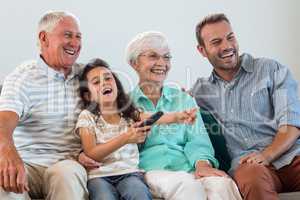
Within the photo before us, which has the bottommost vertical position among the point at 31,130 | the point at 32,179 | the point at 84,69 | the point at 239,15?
the point at 32,179

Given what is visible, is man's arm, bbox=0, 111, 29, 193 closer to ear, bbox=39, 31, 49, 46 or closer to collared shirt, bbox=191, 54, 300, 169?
ear, bbox=39, 31, 49, 46

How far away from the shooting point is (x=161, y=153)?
6.12ft

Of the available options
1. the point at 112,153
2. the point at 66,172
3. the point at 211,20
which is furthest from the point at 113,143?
the point at 211,20

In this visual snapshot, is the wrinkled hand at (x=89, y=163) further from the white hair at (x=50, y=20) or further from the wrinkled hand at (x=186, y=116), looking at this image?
the white hair at (x=50, y=20)

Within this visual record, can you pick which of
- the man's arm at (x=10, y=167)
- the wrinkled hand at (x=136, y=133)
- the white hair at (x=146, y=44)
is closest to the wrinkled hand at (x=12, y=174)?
the man's arm at (x=10, y=167)

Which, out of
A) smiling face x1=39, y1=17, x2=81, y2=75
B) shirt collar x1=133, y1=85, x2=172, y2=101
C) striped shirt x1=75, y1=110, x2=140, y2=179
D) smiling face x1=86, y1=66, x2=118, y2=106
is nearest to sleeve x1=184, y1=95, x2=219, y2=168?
shirt collar x1=133, y1=85, x2=172, y2=101

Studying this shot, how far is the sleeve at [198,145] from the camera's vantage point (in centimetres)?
184

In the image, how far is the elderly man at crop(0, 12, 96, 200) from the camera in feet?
5.08

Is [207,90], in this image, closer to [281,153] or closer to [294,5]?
[281,153]

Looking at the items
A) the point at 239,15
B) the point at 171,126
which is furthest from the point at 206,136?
the point at 239,15

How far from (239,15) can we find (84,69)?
1.16 meters

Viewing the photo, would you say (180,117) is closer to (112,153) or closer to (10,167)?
(112,153)

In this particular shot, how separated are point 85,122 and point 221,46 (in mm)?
698

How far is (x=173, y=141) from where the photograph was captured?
75.5 inches
